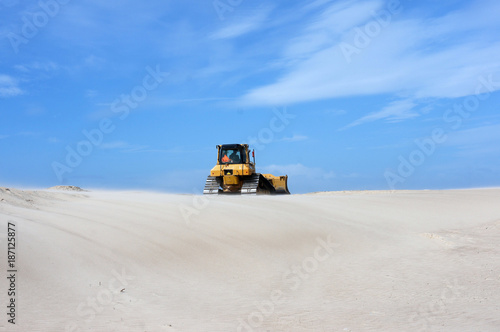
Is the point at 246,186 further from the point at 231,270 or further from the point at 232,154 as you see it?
the point at 231,270

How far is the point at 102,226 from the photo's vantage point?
8828 millimetres

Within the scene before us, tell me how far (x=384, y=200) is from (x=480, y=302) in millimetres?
11801

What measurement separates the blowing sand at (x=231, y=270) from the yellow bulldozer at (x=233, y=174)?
9176 mm

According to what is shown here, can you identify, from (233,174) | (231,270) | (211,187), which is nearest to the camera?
(231,270)

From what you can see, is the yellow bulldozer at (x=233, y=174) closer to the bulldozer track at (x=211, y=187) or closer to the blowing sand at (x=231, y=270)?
the bulldozer track at (x=211, y=187)

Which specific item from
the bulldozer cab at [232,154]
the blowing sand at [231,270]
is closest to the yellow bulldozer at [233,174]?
the bulldozer cab at [232,154]

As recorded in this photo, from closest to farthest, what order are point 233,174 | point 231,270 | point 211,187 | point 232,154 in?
point 231,270 < point 233,174 < point 211,187 < point 232,154

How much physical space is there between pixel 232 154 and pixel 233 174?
116 cm

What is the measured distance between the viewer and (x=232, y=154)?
2327 cm

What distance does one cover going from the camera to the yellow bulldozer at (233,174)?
74.4 feet

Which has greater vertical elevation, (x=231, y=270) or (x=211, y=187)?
(x=211, y=187)

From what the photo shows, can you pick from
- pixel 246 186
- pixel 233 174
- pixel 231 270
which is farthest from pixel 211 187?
pixel 231 270

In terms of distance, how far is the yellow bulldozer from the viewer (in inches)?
893

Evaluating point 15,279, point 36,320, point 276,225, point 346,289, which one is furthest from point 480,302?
point 15,279
